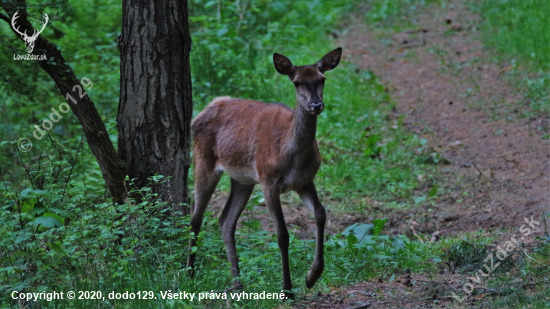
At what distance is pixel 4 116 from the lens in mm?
12047

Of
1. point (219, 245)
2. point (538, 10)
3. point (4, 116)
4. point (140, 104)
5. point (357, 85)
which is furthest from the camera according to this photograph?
point (538, 10)

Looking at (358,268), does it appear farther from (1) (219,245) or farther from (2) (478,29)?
(2) (478,29)

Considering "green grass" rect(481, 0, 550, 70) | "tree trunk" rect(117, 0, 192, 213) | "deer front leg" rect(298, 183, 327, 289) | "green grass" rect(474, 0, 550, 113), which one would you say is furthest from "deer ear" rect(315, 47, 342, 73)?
"green grass" rect(481, 0, 550, 70)

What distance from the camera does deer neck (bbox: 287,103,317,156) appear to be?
5902 mm

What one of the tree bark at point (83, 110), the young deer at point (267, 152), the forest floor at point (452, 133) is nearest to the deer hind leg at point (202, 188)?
the young deer at point (267, 152)

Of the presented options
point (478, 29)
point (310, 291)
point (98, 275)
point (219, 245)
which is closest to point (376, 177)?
point (219, 245)

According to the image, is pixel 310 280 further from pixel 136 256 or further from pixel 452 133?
pixel 452 133

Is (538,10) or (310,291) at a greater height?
(538,10)

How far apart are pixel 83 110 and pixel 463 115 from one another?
7.75 m

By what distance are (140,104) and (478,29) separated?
39.3ft

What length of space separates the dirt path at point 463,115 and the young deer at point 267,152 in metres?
2.68

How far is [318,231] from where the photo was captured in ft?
19.2

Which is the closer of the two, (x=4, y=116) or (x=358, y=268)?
(x=358, y=268)

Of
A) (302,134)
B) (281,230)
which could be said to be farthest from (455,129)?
(281,230)
